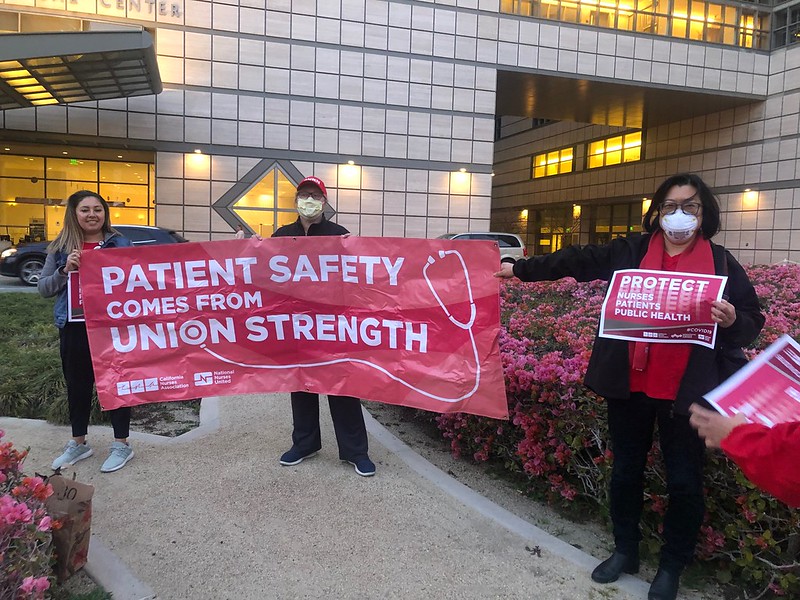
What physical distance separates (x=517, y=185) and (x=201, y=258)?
37.3 m

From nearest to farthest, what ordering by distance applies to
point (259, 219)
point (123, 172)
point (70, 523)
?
point (70, 523) < point (259, 219) < point (123, 172)

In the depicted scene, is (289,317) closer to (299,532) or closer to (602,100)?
(299,532)

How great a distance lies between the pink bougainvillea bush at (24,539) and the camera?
70.1 inches

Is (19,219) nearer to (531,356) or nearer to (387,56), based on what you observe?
(387,56)

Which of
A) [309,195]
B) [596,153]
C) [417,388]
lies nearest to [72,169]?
[309,195]

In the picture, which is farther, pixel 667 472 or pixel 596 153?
pixel 596 153

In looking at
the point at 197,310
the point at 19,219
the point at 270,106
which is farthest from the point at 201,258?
the point at 19,219

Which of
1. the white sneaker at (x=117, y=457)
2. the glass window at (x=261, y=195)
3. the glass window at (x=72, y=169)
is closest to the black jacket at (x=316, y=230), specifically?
the white sneaker at (x=117, y=457)

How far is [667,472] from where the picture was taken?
8.57 feet

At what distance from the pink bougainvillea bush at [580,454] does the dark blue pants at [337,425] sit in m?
0.77

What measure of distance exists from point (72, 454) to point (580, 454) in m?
3.41

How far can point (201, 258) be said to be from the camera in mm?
3902

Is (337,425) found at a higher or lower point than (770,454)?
lower

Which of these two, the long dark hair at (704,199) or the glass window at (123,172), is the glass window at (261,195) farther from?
the long dark hair at (704,199)
